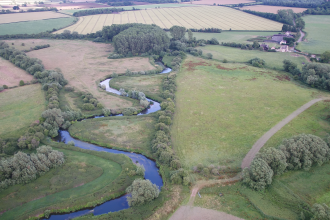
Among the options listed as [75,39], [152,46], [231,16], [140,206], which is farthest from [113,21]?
[140,206]

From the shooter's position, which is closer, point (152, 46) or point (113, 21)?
point (152, 46)

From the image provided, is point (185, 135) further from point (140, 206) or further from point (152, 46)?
point (152, 46)

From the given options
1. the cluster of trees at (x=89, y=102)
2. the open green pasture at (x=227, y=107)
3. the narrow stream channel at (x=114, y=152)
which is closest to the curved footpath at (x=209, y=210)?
the open green pasture at (x=227, y=107)

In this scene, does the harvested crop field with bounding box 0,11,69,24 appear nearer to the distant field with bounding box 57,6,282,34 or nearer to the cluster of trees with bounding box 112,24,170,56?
the distant field with bounding box 57,6,282,34

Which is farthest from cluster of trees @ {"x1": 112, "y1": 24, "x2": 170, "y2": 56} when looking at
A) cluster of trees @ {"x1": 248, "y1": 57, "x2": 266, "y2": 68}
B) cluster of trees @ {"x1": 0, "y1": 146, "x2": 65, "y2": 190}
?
cluster of trees @ {"x1": 0, "y1": 146, "x2": 65, "y2": 190}

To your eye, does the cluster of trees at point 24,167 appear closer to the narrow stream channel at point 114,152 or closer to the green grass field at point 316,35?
the narrow stream channel at point 114,152

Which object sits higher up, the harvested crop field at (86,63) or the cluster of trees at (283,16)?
the cluster of trees at (283,16)
